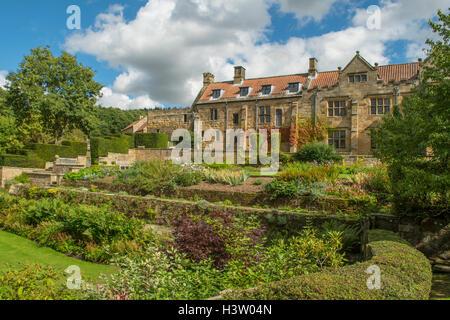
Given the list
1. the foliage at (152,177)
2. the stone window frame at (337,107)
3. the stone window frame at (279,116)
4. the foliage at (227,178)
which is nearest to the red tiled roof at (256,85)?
the stone window frame at (279,116)

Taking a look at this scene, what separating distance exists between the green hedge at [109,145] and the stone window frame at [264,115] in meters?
13.0

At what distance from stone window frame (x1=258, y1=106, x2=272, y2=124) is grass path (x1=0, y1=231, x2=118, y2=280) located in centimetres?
2428

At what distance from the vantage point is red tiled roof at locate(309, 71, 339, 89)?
28875 mm

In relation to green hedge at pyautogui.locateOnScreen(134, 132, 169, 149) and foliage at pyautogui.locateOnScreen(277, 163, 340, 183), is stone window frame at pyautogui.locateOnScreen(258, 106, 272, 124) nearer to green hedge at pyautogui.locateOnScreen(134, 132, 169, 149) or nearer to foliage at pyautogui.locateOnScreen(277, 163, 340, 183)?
green hedge at pyautogui.locateOnScreen(134, 132, 169, 149)

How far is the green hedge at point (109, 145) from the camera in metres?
25.9

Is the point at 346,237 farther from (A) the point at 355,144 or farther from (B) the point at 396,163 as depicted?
(A) the point at 355,144

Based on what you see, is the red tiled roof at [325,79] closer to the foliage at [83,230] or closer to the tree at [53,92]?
the tree at [53,92]

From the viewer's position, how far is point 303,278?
3.26 metres

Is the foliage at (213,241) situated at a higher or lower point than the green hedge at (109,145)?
lower

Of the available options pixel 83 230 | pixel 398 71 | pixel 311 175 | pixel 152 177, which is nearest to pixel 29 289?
pixel 83 230

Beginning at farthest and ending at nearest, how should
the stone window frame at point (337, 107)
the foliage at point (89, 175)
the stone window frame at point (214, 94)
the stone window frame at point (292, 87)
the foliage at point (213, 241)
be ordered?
the stone window frame at point (214, 94) < the stone window frame at point (292, 87) < the stone window frame at point (337, 107) < the foliage at point (89, 175) < the foliage at point (213, 241)

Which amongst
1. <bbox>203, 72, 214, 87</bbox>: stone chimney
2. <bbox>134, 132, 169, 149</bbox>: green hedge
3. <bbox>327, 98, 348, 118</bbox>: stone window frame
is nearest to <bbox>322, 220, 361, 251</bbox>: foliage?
<bbox>327, 98, 348, 118</bbox>: stone window frame
